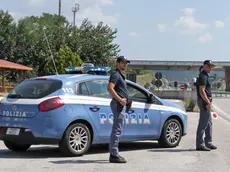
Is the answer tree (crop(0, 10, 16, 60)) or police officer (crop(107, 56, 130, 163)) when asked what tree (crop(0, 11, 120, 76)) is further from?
police officer (crop(107, 56, 130, 163))

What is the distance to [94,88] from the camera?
10047mm

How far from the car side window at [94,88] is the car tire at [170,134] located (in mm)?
1783

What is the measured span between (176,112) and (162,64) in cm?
8965

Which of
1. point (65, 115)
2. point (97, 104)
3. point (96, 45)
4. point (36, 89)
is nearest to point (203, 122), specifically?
point (97, 104)

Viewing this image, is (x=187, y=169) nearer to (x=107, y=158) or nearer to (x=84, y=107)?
(x=107, y=158)

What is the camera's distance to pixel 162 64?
10050cm

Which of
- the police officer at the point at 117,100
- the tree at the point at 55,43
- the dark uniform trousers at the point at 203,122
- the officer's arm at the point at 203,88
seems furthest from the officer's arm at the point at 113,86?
the tree at the point at 55,43

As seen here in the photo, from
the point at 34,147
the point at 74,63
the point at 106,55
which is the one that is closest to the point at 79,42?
the point at 106,55

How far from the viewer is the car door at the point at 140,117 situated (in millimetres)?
10391

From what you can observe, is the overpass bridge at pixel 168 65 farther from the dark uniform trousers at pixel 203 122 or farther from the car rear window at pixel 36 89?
the car rear window at pixel 36 89

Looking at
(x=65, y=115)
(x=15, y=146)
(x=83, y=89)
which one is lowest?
(x=15, y=146)

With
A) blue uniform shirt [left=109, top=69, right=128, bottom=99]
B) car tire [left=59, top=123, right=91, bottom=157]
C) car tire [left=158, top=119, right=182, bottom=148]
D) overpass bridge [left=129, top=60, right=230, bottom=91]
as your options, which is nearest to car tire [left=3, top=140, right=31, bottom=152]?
car tire [left=59, top=123, right=91, bottom=157]

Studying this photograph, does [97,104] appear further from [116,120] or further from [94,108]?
[116,120]

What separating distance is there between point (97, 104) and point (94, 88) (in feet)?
1.23
